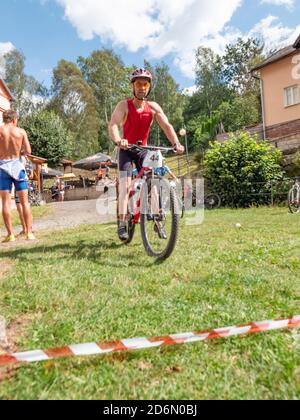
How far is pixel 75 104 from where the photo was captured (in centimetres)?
4369

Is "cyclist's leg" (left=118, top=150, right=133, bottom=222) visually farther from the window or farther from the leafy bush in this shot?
the window

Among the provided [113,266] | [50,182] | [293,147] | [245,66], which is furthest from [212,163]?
[245,66]

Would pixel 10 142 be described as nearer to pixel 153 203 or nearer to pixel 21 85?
pixel 153 203

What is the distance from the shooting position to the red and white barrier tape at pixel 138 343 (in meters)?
1.47

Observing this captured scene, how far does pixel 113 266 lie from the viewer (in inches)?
126

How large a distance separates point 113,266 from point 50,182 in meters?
36.0

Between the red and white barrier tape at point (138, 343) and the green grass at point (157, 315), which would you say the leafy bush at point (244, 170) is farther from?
the red and white barrier tape at point (138, 343)

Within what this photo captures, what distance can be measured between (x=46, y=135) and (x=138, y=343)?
3603 centimetres

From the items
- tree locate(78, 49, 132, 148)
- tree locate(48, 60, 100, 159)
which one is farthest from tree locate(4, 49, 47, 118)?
tree locate(78, 49, 132, 148)

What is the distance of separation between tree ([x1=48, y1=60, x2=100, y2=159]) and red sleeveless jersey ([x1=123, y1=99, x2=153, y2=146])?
40.3 meters

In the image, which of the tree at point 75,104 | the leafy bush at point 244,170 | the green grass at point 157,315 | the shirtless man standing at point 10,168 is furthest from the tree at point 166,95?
the green grass at point 157,315

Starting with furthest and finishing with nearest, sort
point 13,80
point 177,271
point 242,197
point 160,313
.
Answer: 1. point 13,80
2. point 242,197
3. point 177,271
4. point 160,313

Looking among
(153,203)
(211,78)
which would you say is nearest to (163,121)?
(153,203)

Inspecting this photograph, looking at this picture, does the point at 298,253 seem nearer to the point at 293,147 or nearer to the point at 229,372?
the point at 229,372
